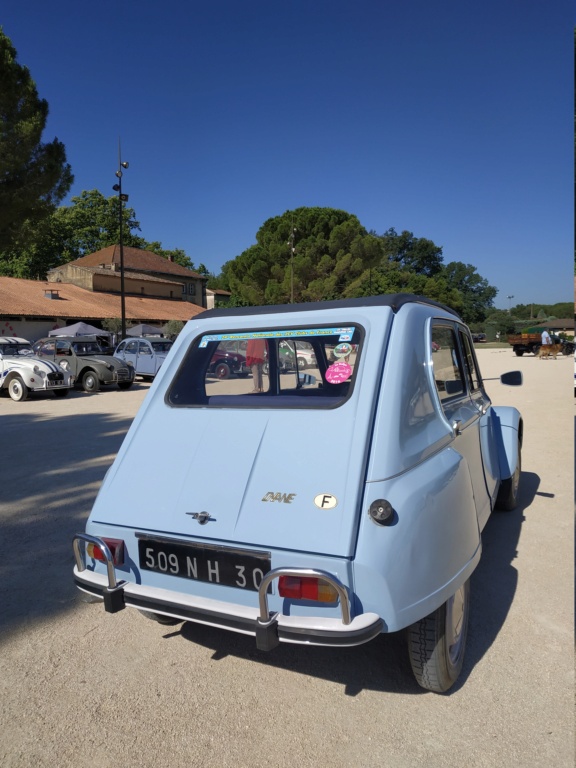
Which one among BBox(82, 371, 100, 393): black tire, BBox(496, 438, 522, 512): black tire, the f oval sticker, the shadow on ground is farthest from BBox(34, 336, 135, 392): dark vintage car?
the f oval sticker

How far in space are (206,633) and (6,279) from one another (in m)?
43.2

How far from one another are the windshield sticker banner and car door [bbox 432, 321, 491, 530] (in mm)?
503

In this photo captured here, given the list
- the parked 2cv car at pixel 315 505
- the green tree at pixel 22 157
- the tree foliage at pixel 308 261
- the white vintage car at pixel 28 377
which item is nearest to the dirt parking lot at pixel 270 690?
the parked 2cv car at pixel 315 505

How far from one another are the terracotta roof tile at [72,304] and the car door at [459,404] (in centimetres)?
2740

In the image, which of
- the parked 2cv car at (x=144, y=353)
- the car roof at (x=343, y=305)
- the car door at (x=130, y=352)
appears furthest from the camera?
the car door at (x=130, y=352)

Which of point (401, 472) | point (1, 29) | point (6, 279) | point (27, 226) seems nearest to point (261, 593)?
point (401, 472)

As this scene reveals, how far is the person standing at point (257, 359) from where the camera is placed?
127 inches

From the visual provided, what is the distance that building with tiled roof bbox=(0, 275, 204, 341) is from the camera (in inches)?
1320

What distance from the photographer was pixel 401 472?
2256mm

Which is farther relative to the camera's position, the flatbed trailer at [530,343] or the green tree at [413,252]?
the green tree at [413,252]

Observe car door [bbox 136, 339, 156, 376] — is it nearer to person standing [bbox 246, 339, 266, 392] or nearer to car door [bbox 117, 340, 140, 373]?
car door [bbox 117, 340, 140, 373]

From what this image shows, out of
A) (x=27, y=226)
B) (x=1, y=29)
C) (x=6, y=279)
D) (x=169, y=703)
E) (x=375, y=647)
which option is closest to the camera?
(x=169, y=703)

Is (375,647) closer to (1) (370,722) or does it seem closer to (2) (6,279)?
(1) (370,722)

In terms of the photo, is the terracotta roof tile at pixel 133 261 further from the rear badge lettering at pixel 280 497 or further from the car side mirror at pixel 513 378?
the rear badge lettering at pixel 280 497
